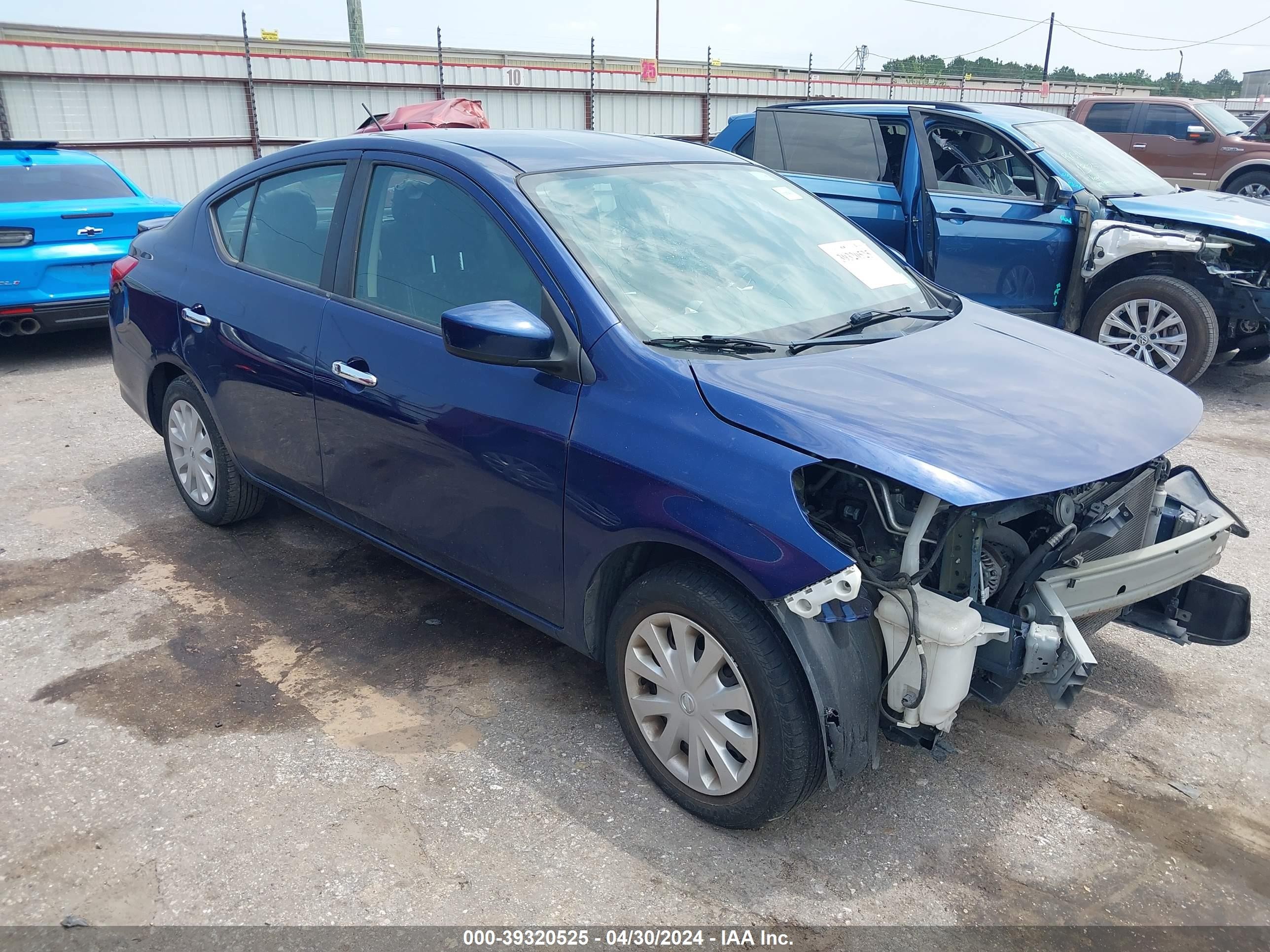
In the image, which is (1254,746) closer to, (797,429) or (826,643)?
(826,643)

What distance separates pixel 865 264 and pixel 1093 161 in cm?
471

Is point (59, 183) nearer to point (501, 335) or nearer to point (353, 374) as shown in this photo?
point (353, 374)

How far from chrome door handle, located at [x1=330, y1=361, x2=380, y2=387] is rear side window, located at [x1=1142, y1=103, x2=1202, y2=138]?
15615 mm

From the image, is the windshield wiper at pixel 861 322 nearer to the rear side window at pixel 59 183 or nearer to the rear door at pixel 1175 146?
the rear side window at pixel 59 183

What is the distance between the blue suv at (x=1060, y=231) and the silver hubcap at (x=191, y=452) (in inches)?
172

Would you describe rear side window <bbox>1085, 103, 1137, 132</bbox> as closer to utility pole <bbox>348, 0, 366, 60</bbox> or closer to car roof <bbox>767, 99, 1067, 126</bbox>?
car roof <bbox>767, 99, 1067, 126</bbox>

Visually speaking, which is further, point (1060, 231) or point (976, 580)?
point (1060, 231)

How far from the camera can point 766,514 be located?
2.41 m

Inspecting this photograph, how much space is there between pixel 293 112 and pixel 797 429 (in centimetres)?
1506

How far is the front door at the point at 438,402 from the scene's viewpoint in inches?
116

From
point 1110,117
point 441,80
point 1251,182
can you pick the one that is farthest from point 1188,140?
point 441,80

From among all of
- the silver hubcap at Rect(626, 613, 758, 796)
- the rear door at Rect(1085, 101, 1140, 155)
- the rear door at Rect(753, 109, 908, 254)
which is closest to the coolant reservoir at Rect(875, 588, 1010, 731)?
the silver hubcap at Rect(626, 613, 758, 796)

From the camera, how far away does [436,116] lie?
13398mm

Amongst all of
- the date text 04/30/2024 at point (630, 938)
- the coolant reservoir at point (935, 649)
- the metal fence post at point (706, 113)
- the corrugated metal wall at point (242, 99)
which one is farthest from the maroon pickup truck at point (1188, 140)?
the date text 04/30/2024 at point (630, 938)
